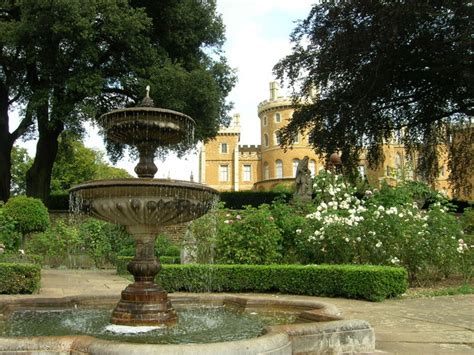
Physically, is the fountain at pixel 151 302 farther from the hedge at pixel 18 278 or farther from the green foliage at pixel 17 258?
the green foliage at pixel 17 258

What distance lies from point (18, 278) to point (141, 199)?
653 centimetres

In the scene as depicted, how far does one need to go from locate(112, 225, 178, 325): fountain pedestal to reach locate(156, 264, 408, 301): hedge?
512 cm

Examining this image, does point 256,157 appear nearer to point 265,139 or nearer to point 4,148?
point 265,139

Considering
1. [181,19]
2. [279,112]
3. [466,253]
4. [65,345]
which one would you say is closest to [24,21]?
[181,19]

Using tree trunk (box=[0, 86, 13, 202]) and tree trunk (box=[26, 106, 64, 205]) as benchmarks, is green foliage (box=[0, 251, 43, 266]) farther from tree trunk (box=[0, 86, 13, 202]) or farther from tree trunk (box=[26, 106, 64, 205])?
tree trunk (box=[0, 86, 13, 202])

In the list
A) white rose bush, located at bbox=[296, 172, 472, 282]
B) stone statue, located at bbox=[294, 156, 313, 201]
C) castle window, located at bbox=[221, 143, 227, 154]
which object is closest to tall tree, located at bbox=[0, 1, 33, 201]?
stone statue, located at bbox=[294, 156, 313, 201]

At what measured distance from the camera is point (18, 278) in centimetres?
1074

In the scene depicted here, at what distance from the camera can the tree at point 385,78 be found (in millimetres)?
16984

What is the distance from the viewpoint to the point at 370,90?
18.4 m

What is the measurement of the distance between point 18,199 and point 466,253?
1328 centimetres

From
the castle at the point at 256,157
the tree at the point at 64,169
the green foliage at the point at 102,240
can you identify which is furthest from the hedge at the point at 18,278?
the castle at the point at 256,157

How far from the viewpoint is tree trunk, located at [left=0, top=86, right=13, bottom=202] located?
992 inches

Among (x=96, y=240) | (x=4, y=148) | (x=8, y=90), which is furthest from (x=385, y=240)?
(x=8, y=90)

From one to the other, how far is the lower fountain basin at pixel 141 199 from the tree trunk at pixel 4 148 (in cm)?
2135
